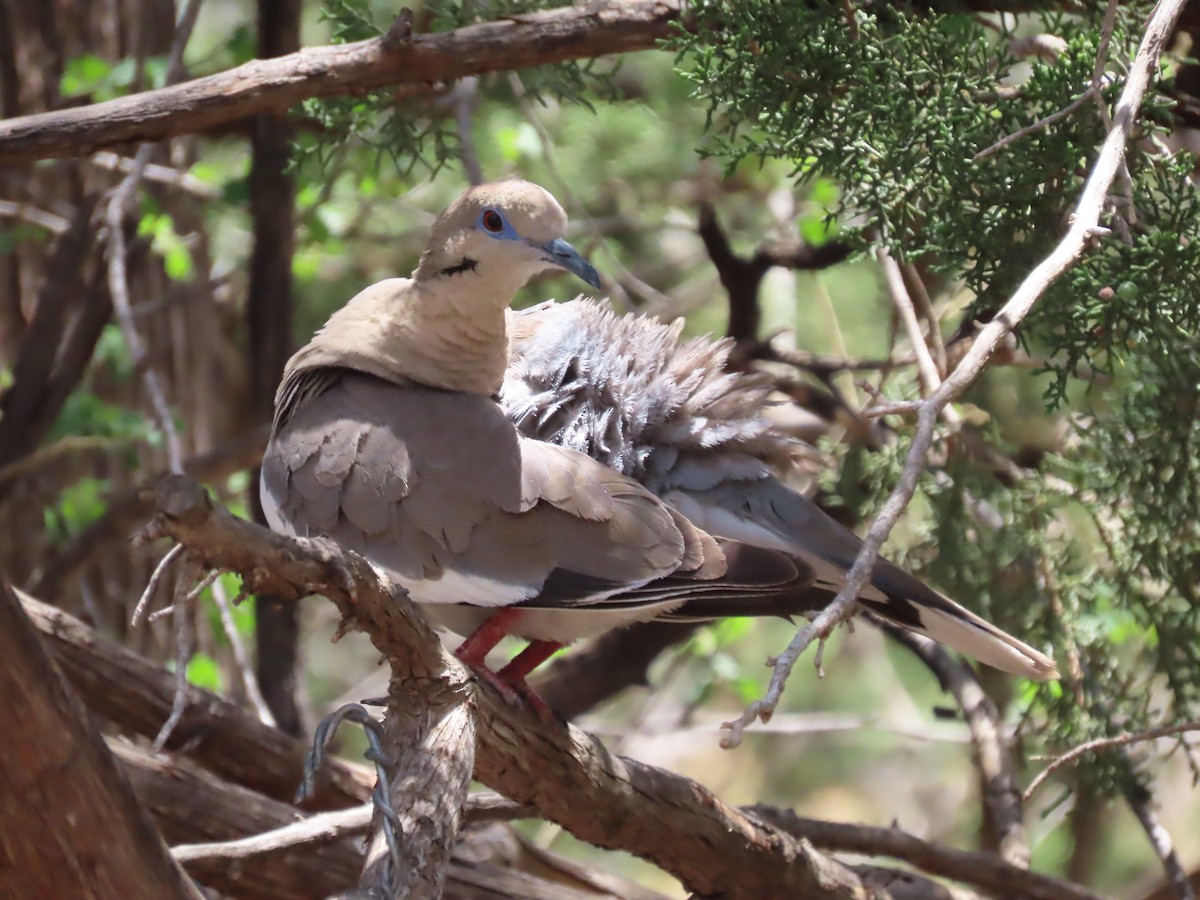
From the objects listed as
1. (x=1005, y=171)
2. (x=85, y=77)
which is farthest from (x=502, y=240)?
(x=85, y=77)

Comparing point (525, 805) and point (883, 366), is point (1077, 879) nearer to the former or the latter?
point (883, 366)

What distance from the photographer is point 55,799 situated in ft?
4.67

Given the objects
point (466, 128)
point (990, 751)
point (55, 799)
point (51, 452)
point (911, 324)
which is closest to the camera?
point (55, 799)

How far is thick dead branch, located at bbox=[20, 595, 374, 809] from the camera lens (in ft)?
8.43

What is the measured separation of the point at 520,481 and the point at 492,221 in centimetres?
45

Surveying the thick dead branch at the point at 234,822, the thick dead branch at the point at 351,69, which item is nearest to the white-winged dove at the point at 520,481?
the thick dead branch at the point at 351,69

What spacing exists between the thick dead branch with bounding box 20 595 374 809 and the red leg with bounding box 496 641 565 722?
612 millimetres

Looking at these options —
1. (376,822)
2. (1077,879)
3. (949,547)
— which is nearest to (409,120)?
(949,547)

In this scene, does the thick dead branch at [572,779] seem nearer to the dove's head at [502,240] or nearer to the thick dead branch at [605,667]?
the dove's head at [502,240]

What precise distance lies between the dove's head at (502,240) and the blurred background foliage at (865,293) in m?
0.28

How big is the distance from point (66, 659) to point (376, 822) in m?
1.31

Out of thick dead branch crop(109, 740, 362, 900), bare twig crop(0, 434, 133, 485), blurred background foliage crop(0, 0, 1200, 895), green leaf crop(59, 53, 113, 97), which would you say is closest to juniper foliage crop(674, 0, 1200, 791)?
blurred background foliage crop(0, 0, 1200, 895)

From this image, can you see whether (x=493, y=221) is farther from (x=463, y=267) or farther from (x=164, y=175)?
(x=164, y=175)

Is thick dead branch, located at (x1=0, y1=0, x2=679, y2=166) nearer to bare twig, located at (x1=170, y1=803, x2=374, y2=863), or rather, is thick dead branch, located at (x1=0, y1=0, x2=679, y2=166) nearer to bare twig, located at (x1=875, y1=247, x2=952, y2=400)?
bare twig, located at (x1=875, y1=247, x2=952, y2=400)
